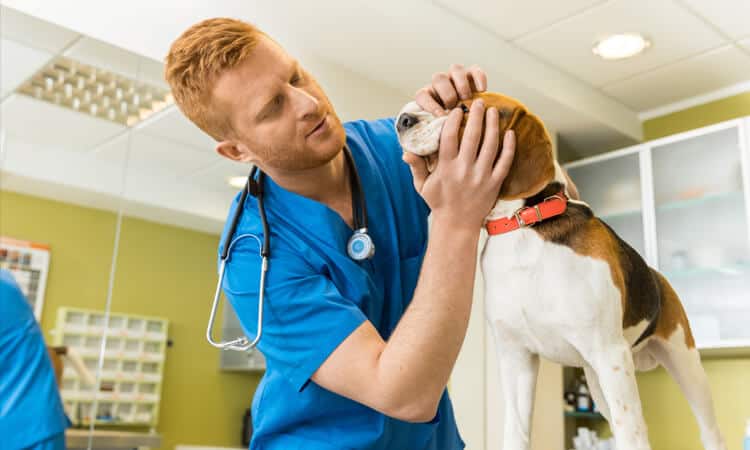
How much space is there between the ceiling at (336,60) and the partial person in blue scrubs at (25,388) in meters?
0.59

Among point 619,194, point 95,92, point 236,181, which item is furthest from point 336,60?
point 619,194

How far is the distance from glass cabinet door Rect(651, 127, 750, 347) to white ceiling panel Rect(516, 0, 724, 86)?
38cm

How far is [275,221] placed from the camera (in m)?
1.11

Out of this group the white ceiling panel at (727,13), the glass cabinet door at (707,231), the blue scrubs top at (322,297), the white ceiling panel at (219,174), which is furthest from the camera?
the glass cabinet door at (707,231)

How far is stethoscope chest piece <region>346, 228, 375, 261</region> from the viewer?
103cm

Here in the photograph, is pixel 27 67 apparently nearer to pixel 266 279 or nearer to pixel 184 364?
pixel 184 364

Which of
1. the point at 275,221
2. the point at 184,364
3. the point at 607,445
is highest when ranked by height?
the point at 275,221

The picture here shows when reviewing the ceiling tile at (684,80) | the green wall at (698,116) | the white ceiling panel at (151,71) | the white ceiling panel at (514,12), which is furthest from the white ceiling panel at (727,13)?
the white ceiling panel at (151,71)

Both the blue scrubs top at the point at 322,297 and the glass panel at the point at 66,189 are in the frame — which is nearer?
the blue scrubs top at the point at 322,297

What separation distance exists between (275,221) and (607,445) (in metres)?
2.47

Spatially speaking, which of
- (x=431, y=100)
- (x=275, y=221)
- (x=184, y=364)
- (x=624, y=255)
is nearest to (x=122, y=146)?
(x=184, y=364)

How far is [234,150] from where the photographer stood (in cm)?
116

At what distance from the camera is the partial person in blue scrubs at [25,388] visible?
147 centimetres

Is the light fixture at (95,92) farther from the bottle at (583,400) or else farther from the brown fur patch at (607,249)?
the bottle at (583,400)
